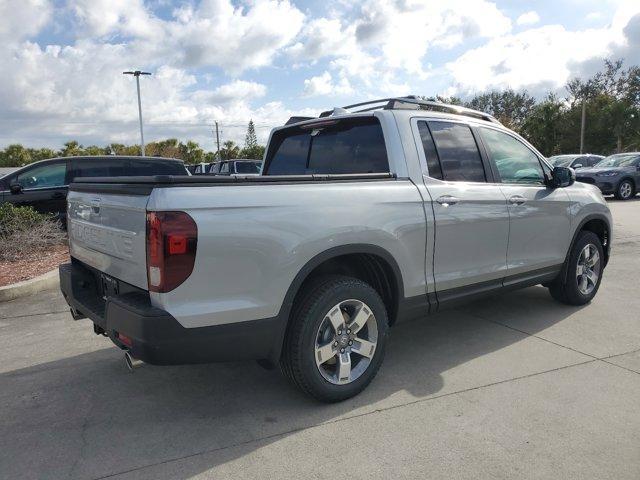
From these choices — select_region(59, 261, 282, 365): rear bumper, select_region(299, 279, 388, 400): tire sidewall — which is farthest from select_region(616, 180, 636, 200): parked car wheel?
select_region(59, 261, 282, 365): rear bumper

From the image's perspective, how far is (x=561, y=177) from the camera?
4.85 meters

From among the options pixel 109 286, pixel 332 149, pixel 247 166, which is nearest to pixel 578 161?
pixel 247 166

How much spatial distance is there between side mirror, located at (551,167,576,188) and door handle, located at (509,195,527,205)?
584 mm

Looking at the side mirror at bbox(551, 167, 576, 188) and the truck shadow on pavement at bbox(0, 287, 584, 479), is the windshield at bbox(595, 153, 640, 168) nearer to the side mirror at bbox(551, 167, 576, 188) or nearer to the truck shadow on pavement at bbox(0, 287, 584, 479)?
the side mirror at bbox(551, 167, 576, 188)

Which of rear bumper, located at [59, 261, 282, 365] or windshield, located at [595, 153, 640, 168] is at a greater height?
windshield, located at [595, 153, 640, 168]

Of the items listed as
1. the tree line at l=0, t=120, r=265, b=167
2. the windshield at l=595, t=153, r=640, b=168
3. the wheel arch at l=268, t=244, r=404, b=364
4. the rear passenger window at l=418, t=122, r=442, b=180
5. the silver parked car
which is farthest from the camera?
the tree line at l=0, t=120, r=265, b=167

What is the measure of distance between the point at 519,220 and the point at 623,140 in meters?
44.6

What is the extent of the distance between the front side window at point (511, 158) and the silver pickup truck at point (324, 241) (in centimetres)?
2

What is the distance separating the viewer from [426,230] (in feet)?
12.0

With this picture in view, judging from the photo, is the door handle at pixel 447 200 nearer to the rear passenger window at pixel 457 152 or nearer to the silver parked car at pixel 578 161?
the rear passenger window at pixel 457 152

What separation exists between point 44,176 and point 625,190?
16564 mm

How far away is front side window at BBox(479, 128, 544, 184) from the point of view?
14.7 ft

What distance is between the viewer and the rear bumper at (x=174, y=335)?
2619 millimetres

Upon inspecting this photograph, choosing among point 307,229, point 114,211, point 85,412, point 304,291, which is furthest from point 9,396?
point 307,229
